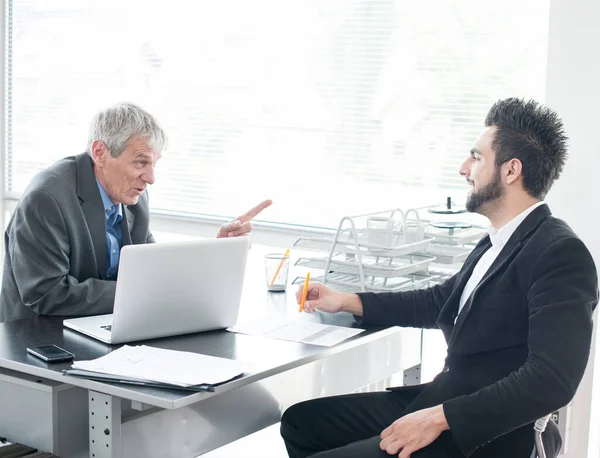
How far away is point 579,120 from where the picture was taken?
3004 mm

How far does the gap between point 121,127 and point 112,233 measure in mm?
349

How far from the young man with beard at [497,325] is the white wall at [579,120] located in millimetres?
939

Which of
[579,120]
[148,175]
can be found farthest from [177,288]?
[579,120]

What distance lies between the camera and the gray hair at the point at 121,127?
2.56 metres

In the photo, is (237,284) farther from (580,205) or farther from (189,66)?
(189,66)

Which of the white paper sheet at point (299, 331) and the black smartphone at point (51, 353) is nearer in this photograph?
the black smartphone at point (51, 353)

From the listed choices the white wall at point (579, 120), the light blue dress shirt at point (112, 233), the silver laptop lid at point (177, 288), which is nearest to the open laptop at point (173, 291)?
the silver laptop lid at point (177, 288)

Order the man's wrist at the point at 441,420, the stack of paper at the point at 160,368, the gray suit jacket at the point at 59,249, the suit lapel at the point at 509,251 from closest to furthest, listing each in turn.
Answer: the stack of paper at the point at 160,368 < the man's wrist at the point at 441,420 < the suit lapel at the point at 509,251 < the gray suit jacket at the point at 59,249

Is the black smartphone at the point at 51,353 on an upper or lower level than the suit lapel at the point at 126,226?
lower

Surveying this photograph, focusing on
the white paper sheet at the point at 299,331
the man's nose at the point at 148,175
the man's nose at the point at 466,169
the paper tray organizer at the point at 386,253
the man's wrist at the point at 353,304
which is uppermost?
the man's nose at the point at 466,169

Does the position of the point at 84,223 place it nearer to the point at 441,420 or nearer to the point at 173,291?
the point at 173,291

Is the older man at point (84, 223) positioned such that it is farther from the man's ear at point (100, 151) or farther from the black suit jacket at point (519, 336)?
the black suit jacket at point (519, 336)

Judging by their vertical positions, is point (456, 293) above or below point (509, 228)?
below

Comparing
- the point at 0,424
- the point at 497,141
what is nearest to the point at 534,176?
the point at 497,141
